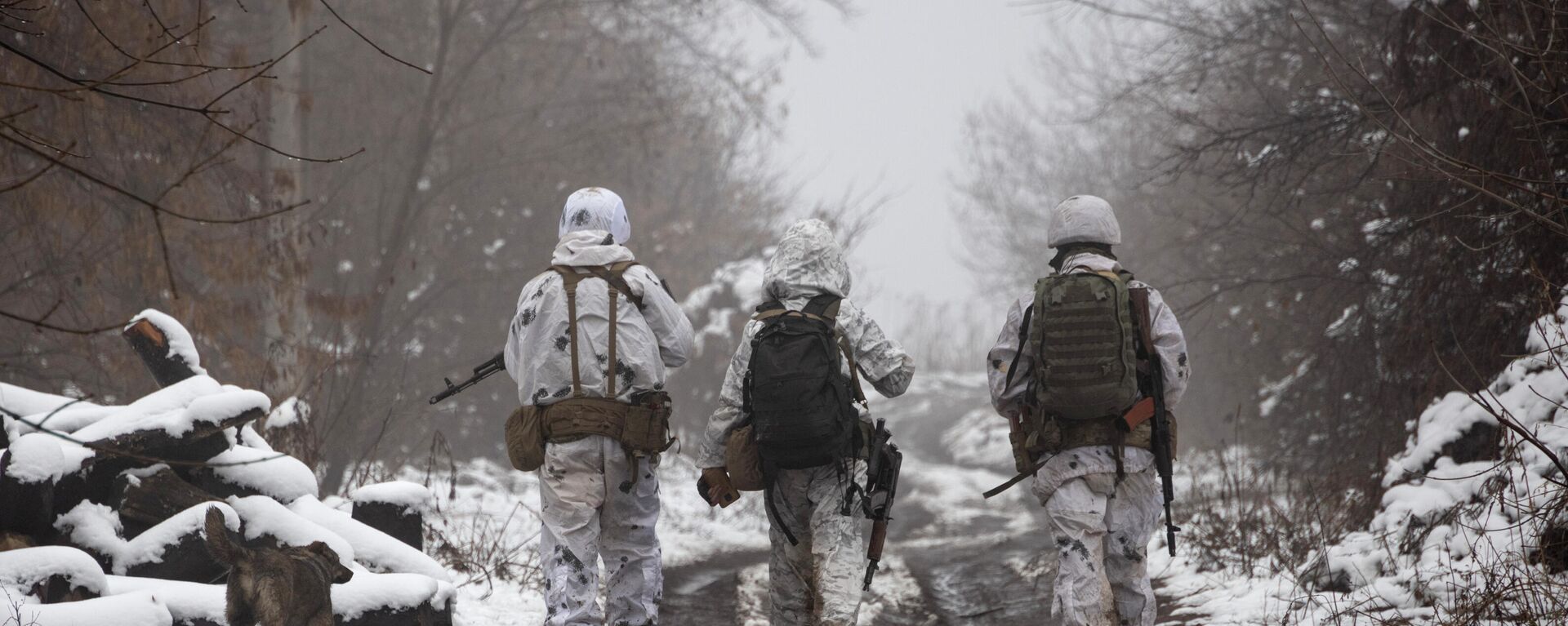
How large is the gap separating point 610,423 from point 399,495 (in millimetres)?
1540

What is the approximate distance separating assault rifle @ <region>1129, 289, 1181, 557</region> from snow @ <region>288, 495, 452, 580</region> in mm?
3268

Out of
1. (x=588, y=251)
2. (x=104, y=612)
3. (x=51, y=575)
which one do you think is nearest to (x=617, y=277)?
(x=588, y=251)

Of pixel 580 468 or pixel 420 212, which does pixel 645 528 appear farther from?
pixel 420 212

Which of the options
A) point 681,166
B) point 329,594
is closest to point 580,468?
point 329,594

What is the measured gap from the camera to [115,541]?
5059 millimetres

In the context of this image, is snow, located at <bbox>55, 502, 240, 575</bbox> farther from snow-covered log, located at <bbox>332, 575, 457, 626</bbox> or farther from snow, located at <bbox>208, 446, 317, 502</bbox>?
snow-covered log, located at <bbox>332, 575, 457, 626</bbox>

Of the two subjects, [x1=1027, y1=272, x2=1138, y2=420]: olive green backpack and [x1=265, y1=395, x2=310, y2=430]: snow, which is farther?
[x1=265, y1=395, x2=310, y2=430]: snow

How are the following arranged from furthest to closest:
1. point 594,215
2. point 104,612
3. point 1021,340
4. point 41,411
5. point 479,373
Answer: point 479,373 < point 41,411 < point 594,215 < point 1021,340 < point 104,612

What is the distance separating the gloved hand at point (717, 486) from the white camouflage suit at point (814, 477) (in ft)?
0.13

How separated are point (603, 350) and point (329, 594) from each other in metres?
1.48

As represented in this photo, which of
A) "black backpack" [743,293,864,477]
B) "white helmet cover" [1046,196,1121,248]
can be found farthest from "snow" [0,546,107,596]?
"white helmet cover" [1046,196,1121,248]

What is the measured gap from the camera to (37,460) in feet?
15.8

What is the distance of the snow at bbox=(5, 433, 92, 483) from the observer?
4750mm

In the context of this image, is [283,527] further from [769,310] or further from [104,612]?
[769,310]
